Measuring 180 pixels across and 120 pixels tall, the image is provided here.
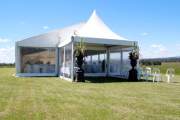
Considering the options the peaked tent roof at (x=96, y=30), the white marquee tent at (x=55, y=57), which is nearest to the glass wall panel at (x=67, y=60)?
the white marquee tent at (x=55, y=57)

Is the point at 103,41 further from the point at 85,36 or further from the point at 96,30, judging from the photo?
the point at 96,30

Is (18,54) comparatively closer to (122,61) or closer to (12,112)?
(122,61)

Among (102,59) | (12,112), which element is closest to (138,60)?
(102,59)

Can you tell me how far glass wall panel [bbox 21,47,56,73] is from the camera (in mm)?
20570

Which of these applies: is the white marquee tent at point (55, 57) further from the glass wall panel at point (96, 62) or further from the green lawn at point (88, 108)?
the green lawn at point (88, 108)

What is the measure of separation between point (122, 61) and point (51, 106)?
13033mm

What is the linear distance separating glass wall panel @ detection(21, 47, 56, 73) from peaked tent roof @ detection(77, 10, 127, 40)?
437 centimetres

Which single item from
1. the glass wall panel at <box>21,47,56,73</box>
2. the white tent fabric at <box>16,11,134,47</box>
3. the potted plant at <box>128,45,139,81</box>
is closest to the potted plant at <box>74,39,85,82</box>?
the white tent fabric at <box>16,11,134,47</box>

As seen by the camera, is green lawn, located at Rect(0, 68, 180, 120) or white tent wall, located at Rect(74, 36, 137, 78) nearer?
green lawn, located at Rect(0, 68, 180, 120)

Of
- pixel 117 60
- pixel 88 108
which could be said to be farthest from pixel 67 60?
pixel 88 108

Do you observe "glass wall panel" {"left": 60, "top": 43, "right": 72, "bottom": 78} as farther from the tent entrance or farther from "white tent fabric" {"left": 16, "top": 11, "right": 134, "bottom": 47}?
the tent entrance

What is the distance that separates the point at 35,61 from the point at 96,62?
440 centimetres

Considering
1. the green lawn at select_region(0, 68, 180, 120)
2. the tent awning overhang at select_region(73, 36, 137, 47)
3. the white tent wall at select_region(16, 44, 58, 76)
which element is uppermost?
the tent awning overhang at select_region(73, 36, 137, 47)

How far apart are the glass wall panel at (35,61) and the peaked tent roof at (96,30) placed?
4372 millimetres
